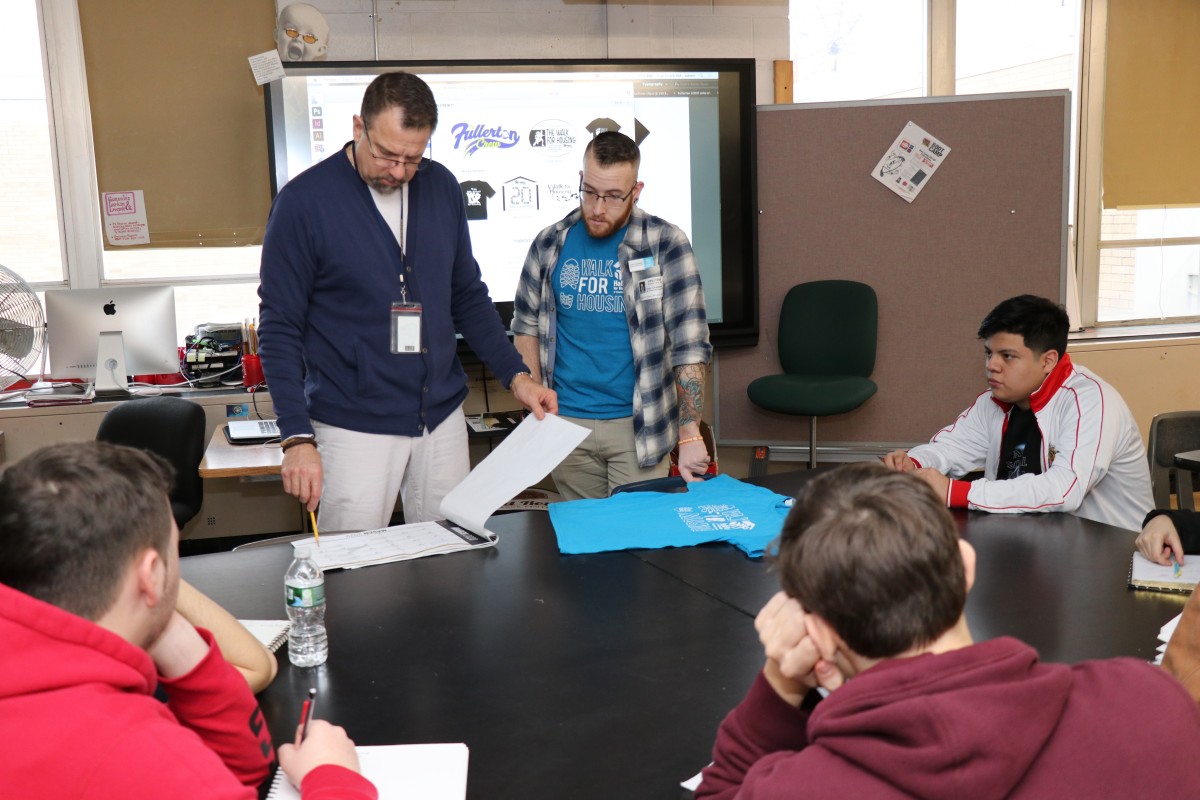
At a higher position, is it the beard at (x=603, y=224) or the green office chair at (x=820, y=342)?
the beard at (x=603, y=224)

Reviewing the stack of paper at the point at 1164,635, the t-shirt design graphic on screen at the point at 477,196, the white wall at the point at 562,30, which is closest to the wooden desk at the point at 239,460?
the t-shirt design graphic on screen at the point at 477,196

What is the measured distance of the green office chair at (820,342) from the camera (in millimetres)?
4145

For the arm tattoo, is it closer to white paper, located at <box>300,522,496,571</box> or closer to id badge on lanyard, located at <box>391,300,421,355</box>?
id badge on lanyard, located at <box>391,300,421,355</box>

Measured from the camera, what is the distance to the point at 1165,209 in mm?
5219

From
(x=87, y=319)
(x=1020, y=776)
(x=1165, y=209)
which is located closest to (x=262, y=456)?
(x=87, y=319)

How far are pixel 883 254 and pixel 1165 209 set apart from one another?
1.96 m

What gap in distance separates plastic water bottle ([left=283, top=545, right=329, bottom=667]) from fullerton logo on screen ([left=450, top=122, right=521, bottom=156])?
3.05m

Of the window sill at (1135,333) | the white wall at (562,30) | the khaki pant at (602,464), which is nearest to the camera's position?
the khaki pant at (602,464)

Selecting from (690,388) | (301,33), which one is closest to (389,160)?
(690,388)

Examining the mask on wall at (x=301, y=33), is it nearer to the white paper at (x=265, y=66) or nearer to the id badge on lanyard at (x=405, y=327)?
the white paper at (x=265, y=66)

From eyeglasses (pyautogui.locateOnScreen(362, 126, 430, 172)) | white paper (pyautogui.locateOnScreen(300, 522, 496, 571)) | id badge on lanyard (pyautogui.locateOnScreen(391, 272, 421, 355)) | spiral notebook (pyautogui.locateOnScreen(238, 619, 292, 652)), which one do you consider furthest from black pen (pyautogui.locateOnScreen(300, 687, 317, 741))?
eyeglasses (pyautogui.locateOnScreen(362, 126, 430, 172))

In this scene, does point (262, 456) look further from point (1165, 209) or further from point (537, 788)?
point (1165, 209)

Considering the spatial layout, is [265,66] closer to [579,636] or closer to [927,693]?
[579,636]

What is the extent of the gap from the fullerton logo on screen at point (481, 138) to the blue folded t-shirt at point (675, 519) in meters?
2.41
